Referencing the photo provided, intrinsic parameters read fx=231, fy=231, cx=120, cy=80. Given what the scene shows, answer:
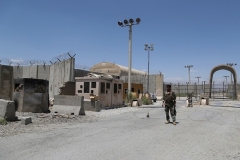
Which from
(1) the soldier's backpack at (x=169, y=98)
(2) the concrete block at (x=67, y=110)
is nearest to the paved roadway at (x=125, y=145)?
(1) the soldier's backpack at (x=169, y=98)

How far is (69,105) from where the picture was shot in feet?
43.8

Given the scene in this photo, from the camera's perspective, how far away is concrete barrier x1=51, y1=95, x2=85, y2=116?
42.8 ft

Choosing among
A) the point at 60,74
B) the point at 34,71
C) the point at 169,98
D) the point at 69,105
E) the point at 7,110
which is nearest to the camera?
the point at 169,98

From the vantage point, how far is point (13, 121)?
10039 mm

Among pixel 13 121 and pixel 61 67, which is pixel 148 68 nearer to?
pixel 61 67

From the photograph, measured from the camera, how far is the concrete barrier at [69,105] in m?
13.0

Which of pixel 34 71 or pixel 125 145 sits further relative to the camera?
pixel 34 71

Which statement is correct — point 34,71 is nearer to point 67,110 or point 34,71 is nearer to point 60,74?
point 60,74

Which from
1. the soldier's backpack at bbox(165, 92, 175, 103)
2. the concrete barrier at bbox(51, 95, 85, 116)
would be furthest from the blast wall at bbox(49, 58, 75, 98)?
the soldier's backpack at bbox(165, 92, 175, 103)

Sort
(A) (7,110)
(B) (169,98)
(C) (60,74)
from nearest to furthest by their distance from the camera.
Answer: (B) (169,98), (A) (7,110), (C) (60,74)

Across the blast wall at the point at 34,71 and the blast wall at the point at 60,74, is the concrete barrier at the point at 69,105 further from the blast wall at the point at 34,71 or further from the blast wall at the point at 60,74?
the blast wall at the point at 34,71

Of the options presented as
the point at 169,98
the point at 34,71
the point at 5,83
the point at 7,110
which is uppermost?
the point at 34,71

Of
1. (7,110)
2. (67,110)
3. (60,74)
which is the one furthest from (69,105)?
(60,74)

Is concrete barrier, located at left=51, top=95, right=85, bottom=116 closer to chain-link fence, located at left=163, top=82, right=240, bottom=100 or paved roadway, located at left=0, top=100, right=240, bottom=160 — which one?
paved roadway, located at left=0, top=100, right=240, bottom=160
